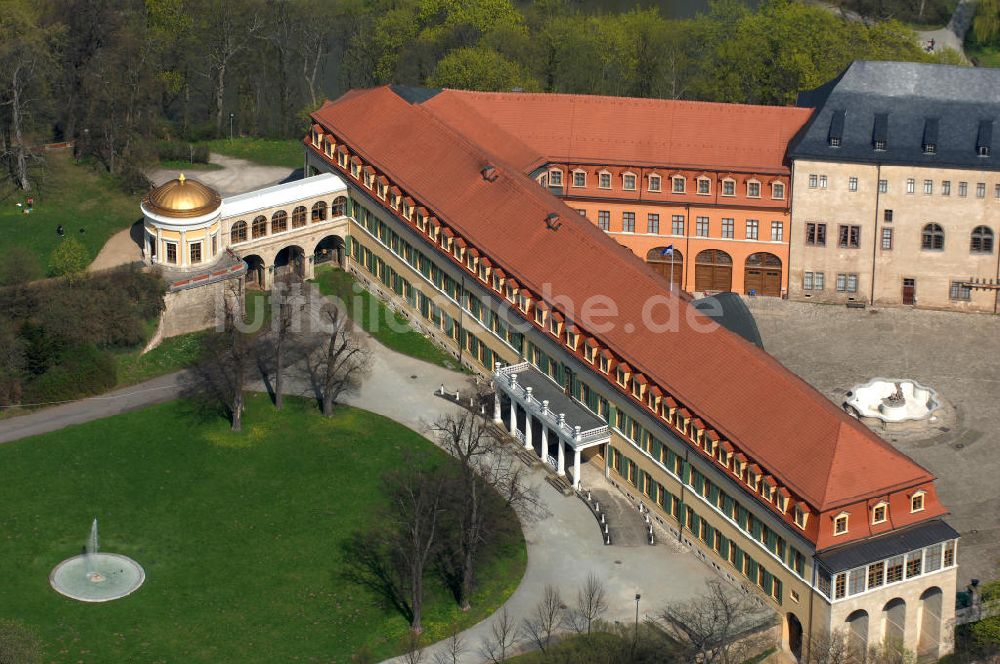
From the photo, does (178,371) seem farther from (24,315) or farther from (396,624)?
(396,624)

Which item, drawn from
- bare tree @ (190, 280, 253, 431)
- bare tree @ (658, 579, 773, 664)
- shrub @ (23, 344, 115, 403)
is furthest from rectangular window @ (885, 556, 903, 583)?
shrub @ (23, 344, 115, 403)

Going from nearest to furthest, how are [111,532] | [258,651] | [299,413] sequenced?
[258,651] < [111,532] < [299,413]

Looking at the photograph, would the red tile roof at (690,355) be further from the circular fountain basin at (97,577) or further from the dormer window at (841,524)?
the circular fountain basin at (97,577)

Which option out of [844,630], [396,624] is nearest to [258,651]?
[396,624]

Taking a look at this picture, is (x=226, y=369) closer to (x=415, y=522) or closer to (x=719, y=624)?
(x=415, y=522)

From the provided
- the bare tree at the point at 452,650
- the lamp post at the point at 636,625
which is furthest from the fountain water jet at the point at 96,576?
the lamp post at the point at 636,625

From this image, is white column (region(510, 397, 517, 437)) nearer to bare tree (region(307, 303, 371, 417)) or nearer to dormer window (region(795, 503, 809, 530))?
bare tree (region(307, 303, 371, 417))

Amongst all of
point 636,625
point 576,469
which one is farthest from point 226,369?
point 636,625
